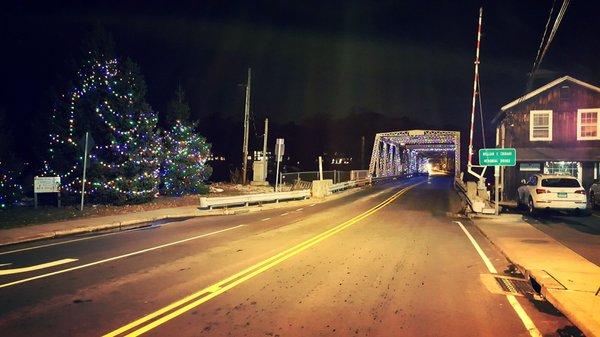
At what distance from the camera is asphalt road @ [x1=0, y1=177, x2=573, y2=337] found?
19.1 feet

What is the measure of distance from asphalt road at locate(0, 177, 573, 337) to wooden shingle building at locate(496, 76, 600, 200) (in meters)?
17.5

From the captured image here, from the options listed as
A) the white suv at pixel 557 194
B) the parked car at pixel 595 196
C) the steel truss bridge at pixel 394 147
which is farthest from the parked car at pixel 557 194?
the steel truss bridge at pixel 394 147

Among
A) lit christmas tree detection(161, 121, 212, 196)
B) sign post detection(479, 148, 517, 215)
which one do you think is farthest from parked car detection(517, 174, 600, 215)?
lit christmas tree detection(161, 121, 212, 196)

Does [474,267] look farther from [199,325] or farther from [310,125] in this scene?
[310,125]

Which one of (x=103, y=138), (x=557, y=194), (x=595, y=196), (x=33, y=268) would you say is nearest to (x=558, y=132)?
(x=595, y=196)

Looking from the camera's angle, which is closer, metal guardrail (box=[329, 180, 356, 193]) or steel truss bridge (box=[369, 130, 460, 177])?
metal guardrail (box=[329, 180, 356, 193])

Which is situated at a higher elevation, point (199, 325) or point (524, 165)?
point (524, 165)

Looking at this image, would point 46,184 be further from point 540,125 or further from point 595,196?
point 540,125

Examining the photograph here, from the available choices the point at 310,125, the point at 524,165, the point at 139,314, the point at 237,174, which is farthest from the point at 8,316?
the point at 310,125

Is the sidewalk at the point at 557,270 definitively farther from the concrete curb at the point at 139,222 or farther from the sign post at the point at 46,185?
the sign post at the point at 46,185

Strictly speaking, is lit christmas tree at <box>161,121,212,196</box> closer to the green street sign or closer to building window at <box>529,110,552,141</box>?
the green street sign

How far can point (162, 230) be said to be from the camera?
1511cm

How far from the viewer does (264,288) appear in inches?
299

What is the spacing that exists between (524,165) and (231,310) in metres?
27.1
